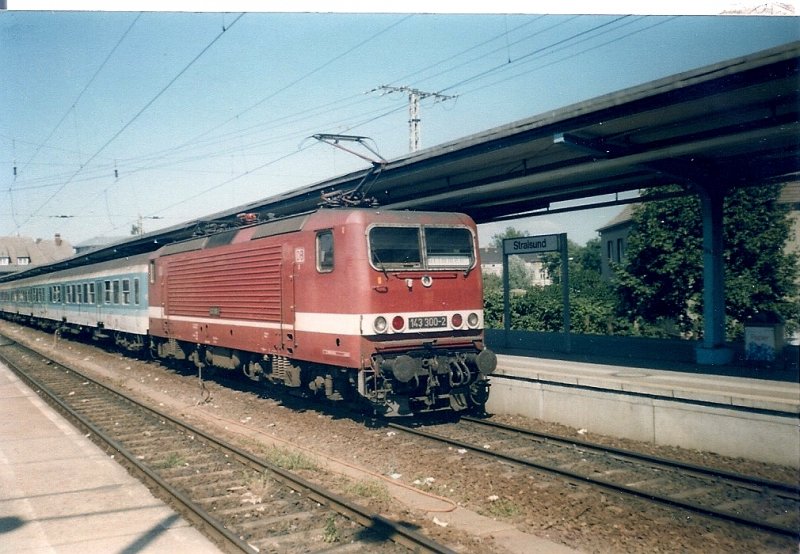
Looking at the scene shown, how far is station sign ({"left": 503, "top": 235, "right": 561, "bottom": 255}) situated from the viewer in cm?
1438

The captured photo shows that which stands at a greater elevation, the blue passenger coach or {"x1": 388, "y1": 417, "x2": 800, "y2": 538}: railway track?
the blue passenger coach

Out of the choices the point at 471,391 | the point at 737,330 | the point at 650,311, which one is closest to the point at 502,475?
the point at 471,391

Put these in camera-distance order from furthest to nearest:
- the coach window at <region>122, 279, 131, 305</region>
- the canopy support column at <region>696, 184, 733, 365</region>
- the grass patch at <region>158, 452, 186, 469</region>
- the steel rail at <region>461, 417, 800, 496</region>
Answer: the coach window at <region>122, 279, 131, 305</region> < the canopy support column at <region>696, 184, 733, 365</region> < the grass patch at <region>158, 452, 186, 469</region> < the steel rail at <region>461, 417, 800, 496</region>

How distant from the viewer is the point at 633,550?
17.4 ft

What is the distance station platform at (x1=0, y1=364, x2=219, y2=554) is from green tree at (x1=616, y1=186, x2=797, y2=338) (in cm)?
1752

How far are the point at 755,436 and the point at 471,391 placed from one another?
410 cm

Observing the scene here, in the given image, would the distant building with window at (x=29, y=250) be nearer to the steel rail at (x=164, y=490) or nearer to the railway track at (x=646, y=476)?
the steel rail at (x=164, y=490)

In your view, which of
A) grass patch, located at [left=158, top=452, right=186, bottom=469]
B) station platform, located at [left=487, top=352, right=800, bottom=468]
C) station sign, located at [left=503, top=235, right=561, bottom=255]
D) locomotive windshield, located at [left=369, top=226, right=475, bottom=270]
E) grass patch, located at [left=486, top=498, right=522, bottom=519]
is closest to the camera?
grass patch, located at [left=486, top=498, right=522, bottom=519]

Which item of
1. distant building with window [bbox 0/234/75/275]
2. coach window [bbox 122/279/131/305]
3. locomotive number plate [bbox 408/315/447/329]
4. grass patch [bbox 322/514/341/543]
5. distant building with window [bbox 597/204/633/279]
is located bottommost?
grass patch [bbox 322/514/341/543]

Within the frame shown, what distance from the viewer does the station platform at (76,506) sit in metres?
5.58

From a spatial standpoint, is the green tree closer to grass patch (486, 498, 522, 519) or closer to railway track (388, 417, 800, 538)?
railway track (388, 417, 800, 538)

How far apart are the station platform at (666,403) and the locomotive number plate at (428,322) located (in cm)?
169

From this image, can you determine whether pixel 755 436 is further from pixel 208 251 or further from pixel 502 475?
pixel 208 251

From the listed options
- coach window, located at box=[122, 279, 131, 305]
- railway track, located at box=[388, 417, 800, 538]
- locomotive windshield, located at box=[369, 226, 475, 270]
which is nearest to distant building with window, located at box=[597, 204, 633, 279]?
coach window, located at box=[122, 279, 131, 305]
